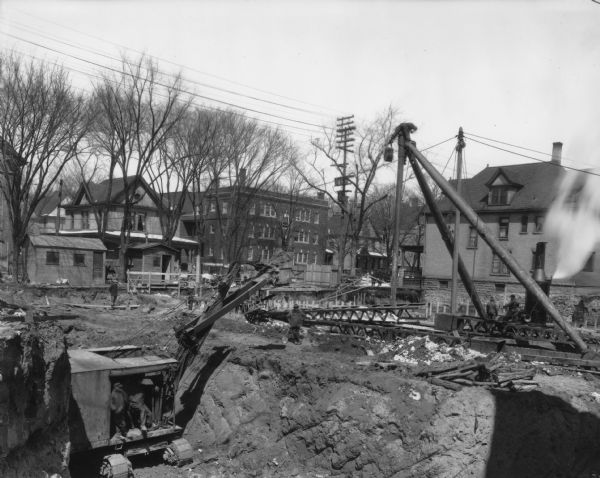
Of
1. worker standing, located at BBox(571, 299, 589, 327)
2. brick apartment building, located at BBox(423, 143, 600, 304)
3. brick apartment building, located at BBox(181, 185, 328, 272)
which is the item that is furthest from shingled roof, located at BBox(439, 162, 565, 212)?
brick apartment building, located at BBox(181, 185, 328, 272)

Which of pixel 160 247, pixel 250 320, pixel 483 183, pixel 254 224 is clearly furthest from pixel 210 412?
pixel 254 224

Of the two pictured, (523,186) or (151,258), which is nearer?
(523,186)

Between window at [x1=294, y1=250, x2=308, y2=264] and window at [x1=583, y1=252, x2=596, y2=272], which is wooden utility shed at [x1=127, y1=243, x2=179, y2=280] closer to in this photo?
window at [x1=294, y1=250, x2=308, y2=264]

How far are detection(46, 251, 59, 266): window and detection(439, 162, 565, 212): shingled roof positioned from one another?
29027 mm

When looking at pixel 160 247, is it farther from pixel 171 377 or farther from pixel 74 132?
pixel 171 377

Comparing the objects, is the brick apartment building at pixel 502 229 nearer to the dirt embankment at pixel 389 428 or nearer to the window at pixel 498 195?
the window at pixel 498 195

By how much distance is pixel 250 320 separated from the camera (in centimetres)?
2338

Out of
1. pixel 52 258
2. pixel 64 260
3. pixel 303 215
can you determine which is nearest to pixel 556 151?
pixel 303 215

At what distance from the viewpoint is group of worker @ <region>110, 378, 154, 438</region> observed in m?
12.4

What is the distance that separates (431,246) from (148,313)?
25.3 m

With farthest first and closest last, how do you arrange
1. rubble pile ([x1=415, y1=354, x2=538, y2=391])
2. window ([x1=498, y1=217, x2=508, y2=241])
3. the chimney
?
the chimney < window ([x1=498, y1=217, x2=508, y2=241]) < rubble pile ([x1=415, y1=354, x2=538, y2=391])

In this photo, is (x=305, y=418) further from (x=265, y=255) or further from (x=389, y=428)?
(x=265, y=255)

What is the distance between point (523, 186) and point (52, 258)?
34629 millimetres

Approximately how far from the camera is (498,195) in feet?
134
